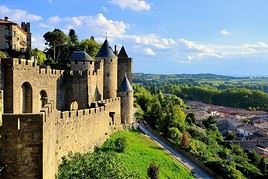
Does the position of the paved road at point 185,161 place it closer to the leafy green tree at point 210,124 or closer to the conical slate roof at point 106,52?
the conical slate roof at point 106,52

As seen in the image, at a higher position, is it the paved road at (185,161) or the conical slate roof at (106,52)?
the conical slate roof at (106,52)

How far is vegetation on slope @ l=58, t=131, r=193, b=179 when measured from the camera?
19612mm

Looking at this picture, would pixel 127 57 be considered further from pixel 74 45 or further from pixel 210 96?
pixel 210 96

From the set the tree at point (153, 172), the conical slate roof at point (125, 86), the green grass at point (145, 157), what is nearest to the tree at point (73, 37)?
the conical slate roof at point (125, 86)

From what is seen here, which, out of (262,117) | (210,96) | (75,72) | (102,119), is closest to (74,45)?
(75,72)

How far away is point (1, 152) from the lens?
12.6 metres

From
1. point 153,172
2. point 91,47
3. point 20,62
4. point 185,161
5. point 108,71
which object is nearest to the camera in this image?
point 20,62

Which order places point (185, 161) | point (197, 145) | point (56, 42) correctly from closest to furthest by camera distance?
point (185, 161), point (197, 145), point (56, 42)

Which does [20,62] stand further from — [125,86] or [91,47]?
[91,47]

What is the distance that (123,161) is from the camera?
2998 centimetres

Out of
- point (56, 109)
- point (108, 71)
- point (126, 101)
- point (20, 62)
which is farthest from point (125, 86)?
point (20, 62)

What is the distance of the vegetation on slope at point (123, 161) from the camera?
19.6 m

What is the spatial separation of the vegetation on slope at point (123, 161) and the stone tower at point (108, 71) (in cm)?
456

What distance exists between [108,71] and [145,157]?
10774 millimetres
